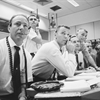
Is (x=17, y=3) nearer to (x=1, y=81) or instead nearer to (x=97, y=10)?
(x=97, y=10)

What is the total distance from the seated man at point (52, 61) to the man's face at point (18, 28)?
1.32ft

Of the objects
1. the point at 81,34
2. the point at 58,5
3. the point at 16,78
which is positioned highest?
the point at 58,5

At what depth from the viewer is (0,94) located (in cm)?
112

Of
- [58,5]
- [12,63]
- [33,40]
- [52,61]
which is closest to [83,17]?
[58,5]

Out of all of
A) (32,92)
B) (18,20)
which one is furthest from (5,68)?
(18,20)

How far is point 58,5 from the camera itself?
5.55 metres

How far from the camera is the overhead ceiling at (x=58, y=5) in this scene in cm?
522

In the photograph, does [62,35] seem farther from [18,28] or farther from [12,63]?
[12,63]

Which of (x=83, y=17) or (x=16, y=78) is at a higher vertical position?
(x=83, y=17)

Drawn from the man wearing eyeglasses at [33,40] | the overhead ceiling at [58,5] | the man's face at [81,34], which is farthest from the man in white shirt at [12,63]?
the overhead ceiling at [58,5]

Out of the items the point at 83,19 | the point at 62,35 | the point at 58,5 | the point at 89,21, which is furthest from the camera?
the point at 83,19

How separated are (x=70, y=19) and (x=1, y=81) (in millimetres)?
5912

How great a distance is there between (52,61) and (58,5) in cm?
448

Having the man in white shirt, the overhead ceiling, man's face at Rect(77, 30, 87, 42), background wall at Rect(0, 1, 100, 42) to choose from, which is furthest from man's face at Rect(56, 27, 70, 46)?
background wall at Rect(0, 1, 100, 42)
